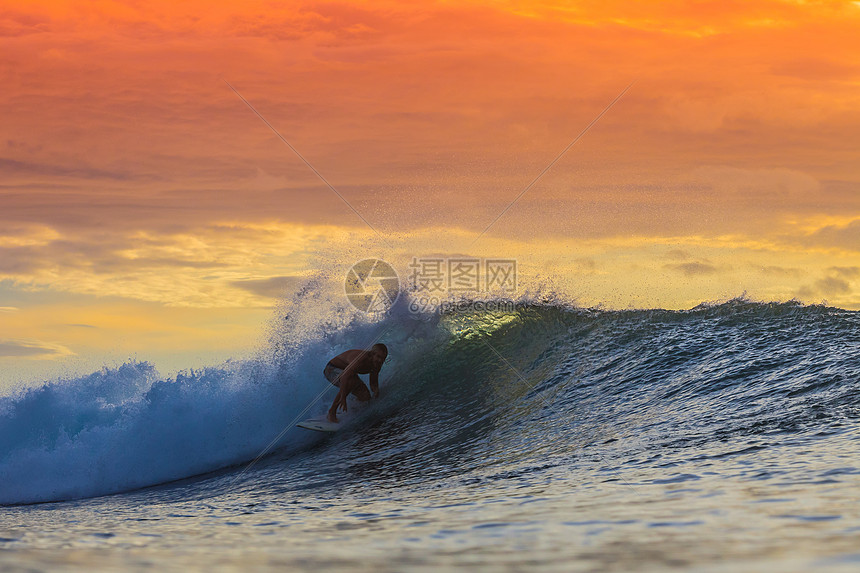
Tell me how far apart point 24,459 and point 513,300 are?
896cm

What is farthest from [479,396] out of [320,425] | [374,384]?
[320,425]

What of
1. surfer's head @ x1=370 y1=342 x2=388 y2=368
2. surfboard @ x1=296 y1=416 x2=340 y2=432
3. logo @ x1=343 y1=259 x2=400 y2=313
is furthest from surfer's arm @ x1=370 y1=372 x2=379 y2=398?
logo @ x1=343 y1=259 x2=400 y2=313

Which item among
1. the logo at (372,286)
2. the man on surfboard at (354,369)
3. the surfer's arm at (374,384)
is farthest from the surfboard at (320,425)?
the logo at (372,286)

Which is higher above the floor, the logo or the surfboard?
the logo

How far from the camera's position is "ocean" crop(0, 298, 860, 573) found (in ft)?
10.2

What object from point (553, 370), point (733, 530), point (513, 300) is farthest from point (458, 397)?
point (733, 530)

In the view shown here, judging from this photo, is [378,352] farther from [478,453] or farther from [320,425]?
[478,453]

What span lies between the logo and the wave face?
33cm

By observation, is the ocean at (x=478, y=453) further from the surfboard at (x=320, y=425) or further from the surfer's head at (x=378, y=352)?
the surfer's head at (x=378, y=352)

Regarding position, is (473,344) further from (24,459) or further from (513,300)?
(24,459)

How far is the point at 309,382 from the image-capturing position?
442 inches

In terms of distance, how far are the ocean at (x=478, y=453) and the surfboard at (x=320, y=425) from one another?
15 cm

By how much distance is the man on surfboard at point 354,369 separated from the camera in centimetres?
976

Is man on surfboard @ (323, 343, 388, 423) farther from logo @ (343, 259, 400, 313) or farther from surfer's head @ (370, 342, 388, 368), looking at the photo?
logo @ (343, 259, 400, 313)
